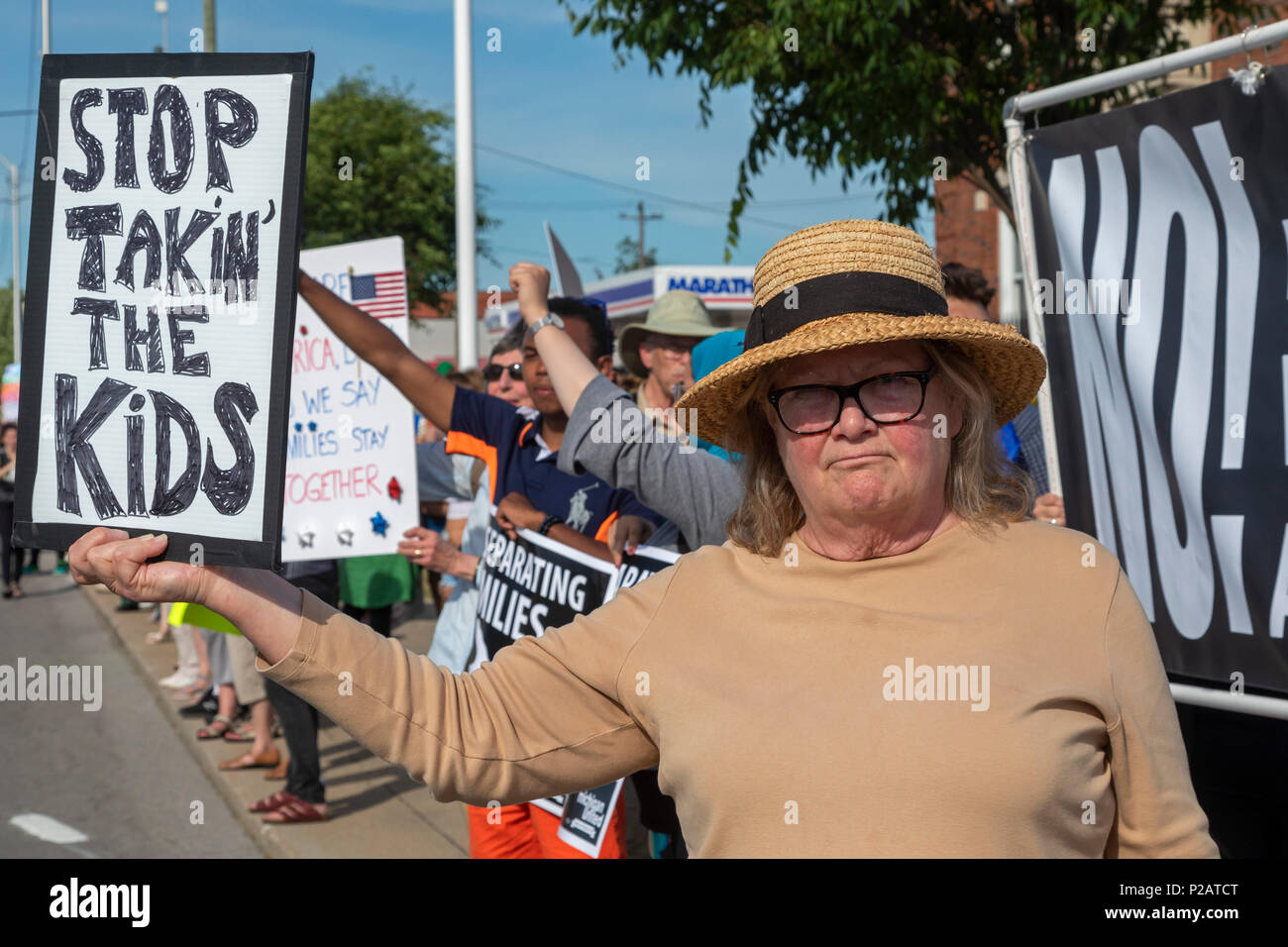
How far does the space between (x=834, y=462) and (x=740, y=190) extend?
282 inches

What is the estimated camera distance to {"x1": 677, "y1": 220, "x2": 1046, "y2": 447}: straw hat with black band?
1.81m

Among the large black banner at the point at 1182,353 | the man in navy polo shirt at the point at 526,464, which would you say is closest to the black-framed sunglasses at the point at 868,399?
the large black banner at the point at 1182,353

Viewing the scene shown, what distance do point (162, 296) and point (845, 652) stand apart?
1.14 m

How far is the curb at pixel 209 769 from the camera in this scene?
5438 mm

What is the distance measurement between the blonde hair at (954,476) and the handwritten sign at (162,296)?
73 centimetres

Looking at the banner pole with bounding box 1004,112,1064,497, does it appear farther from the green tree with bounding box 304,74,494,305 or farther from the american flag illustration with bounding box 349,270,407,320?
the green tree with bounding box 304,74,494,305

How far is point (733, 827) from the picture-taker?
174 cm

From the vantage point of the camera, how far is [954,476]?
1.93 meters

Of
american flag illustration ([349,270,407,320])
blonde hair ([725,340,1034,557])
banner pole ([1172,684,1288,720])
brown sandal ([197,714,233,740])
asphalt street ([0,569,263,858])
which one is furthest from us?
brown sandal ([197,714,233,740])

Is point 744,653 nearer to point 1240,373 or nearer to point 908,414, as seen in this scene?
point 908,414

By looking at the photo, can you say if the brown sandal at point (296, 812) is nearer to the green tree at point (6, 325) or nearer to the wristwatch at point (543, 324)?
the wristwatch at point (543, 324)

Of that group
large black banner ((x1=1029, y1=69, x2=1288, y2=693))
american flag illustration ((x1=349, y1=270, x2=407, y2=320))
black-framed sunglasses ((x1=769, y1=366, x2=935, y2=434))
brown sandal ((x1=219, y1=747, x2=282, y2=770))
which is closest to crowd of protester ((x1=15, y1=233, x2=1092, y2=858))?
large black banner ((x1=1029, y1=69, x2=1288, y2=693))

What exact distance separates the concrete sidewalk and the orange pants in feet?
1.38
